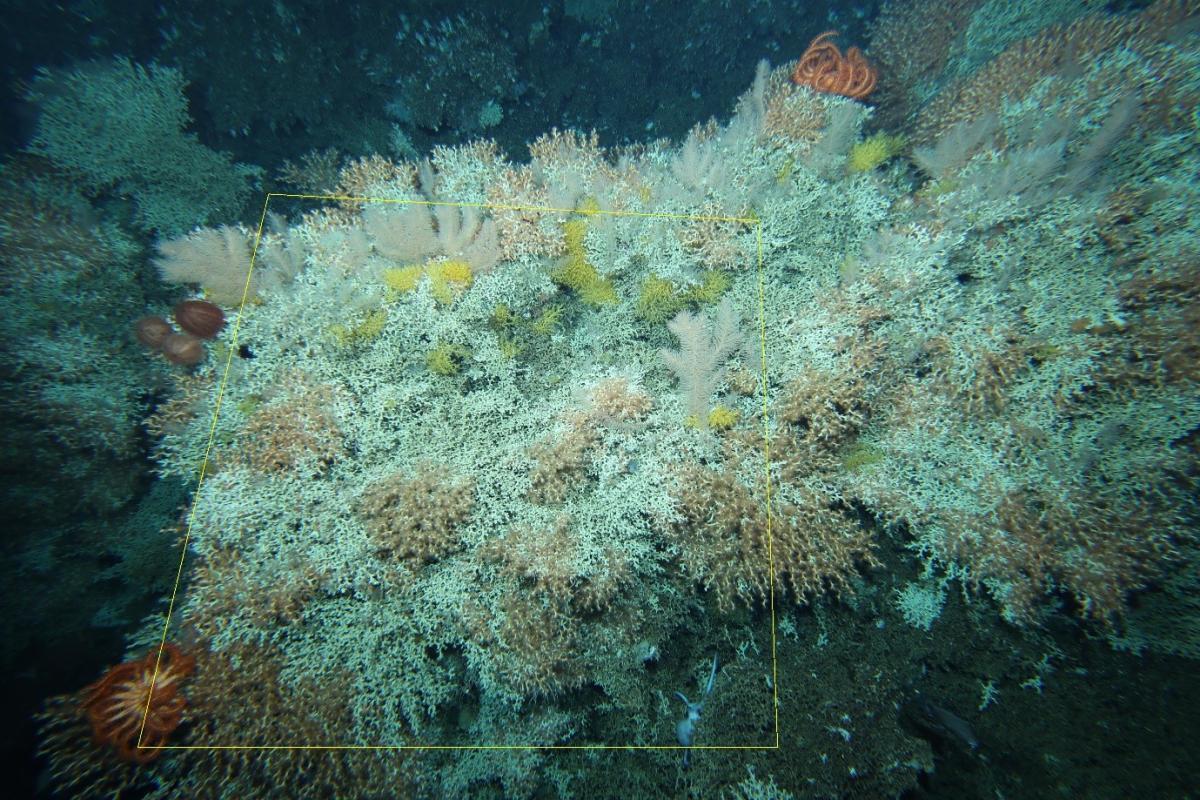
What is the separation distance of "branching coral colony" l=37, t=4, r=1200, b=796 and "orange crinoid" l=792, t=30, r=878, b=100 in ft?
6.37

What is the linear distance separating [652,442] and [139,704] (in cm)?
370

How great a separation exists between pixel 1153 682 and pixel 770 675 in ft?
6.98

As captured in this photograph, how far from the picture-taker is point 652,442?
347 cm

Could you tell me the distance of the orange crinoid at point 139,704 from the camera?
9.78 ft

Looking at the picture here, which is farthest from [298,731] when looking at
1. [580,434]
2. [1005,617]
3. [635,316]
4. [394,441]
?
[1005,617]

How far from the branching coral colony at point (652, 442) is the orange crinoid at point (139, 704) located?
11 cm

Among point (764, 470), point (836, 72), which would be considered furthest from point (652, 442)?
point (836, 72)

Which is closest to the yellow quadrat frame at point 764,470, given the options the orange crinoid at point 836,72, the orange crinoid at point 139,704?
the orange crinoid at point 139,704

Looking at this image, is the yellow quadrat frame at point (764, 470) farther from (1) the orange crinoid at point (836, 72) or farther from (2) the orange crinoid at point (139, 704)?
(1) the orange crinoid at point (836, 72)

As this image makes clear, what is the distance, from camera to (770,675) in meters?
3.21

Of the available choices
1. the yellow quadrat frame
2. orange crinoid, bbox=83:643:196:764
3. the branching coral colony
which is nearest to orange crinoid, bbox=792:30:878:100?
the branching coral colony

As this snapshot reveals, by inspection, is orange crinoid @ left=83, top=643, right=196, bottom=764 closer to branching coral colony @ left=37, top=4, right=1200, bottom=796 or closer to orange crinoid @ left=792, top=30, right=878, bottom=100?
branching coral colony @ left=37, top=4, right=1200, bottom=796

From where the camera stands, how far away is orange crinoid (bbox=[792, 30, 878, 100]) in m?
5.56

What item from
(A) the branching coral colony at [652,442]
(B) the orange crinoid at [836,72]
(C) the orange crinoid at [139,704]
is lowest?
(C) the orange crinoid at [139,704]
